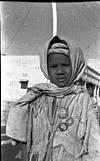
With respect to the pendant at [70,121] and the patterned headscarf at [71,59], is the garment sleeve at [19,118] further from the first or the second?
the pendant at [70,121]

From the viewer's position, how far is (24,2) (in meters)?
1.24

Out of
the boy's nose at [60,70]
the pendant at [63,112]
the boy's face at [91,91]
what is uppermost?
the boy's nose at [60,70]

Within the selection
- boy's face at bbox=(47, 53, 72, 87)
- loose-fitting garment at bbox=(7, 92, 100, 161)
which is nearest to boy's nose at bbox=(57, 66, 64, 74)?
boy's face at bbox=(47, 53, 72, 87)

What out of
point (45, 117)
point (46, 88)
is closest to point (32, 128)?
point (45, 117)

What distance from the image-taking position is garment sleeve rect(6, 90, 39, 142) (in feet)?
4.06

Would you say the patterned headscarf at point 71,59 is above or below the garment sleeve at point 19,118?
above

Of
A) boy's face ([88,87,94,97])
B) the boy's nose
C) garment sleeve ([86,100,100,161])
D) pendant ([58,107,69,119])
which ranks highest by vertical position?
the boy's nose

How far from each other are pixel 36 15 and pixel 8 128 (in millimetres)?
492

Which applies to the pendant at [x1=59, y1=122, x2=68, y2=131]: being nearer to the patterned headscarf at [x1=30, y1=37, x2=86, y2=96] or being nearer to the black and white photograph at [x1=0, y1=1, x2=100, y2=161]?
the black and white photograph at [x1=0, y1=1, x2=100, y2=161]

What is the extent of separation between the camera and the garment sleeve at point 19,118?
1236 mm

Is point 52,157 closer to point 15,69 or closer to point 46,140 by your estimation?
point 46,140

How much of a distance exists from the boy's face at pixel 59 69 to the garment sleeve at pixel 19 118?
4.1 inches

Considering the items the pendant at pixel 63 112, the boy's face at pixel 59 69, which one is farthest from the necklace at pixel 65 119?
the boy's face at pixel 59 69

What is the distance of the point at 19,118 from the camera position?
124 centimetres
